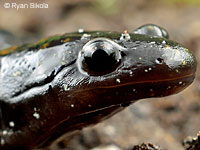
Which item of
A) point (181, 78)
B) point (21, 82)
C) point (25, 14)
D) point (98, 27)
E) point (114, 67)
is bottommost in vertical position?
point (181, 78)

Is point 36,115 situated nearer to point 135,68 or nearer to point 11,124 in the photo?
point 11,124

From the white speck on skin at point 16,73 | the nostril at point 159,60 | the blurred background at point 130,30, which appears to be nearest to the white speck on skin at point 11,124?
the white speck on skin at point 16,73

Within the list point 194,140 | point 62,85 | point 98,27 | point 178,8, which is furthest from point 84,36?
point 178,8

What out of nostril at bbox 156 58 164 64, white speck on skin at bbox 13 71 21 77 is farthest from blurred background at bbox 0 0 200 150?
nostril at bbox 156 58 164 64

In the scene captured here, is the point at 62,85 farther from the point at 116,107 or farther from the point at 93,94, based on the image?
the point at 116,107

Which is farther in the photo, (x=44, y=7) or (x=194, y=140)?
(x=44, y=7)

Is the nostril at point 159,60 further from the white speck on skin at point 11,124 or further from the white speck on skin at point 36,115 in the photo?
the white speck on skin at point 11,124
